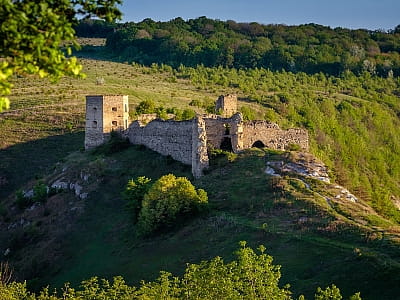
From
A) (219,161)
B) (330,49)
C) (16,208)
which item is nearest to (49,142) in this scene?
(16,208)

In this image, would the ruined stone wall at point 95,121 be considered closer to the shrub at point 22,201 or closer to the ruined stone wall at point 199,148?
the shrub at point 22,201

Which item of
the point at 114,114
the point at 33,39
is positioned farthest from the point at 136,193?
the point at 33,39

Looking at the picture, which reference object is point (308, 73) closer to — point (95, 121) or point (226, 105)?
point (226, 105)

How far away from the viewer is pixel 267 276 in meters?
21.5

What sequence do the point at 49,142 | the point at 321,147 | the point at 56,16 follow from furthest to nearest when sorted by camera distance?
the point at 321,147
the point at 49,142
the point at 56,16

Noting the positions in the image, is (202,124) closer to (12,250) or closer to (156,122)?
(156,122)

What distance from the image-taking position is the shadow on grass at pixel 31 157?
67.6m

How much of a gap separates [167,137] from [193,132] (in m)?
4.54

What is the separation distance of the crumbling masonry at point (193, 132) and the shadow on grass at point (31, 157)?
504 inches

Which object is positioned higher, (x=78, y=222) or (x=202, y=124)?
(x=202, y=124)

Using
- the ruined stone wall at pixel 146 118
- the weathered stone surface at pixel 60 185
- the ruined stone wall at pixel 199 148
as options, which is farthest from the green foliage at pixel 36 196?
the ruined stone wall at pixel 199 148

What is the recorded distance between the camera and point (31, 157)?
72562 millimetres

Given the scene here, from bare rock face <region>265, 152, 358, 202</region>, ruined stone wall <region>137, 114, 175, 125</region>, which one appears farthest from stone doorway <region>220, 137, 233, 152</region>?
ruined stone wall <region>137, 114, 175, 125</region>

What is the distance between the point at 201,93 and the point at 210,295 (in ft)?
261
